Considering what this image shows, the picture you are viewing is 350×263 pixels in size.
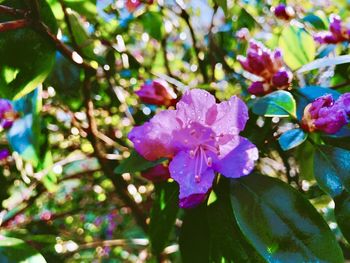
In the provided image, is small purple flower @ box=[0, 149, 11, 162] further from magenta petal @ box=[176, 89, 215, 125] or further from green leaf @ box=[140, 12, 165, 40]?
magenta petal @ box=[176, 89, 215, 125]

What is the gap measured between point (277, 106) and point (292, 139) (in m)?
0.06

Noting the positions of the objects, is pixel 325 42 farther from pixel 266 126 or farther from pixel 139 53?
pixel 139 53

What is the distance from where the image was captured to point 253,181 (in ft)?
2.26

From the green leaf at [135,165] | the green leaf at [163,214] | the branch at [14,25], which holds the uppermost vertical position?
the branch at [14,25]

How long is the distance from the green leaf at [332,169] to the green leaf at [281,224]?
0.05 meters

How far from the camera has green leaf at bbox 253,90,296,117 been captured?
72cm

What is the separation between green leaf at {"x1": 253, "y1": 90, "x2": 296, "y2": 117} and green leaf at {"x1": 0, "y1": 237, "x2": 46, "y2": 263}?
1.49 feet

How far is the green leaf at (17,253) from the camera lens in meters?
0.78

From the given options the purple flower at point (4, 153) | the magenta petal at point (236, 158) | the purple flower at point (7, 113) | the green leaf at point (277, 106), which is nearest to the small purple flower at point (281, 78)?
the green leaf at point (277, 106)

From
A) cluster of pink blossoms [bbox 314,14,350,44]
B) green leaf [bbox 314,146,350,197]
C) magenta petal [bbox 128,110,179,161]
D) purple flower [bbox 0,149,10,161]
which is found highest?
magenta petal [bbox 128,110,179,161]

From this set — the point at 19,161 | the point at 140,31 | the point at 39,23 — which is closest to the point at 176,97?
the point at 39,23

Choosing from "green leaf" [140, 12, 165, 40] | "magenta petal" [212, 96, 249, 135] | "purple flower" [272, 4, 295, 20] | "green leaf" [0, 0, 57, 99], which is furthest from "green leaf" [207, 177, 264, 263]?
"green leaf" [140, 12, 165, 40]

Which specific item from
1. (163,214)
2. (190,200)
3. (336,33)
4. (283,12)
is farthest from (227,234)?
(283,12)

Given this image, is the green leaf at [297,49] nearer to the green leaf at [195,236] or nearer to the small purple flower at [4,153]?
the green leaf at [195,236]
